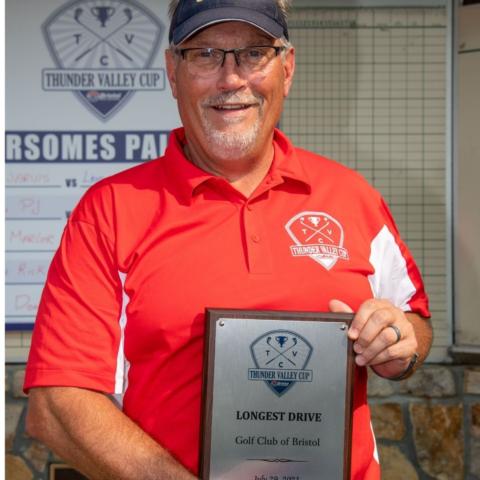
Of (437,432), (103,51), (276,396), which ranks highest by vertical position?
(103,51)

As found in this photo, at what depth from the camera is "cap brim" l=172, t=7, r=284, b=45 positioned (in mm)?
2117

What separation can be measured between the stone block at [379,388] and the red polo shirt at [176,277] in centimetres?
182

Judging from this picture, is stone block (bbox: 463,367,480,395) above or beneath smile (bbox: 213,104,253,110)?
beneath

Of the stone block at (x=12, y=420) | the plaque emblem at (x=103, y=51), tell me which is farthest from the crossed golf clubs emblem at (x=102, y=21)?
the stone block at (x=12, y=420)

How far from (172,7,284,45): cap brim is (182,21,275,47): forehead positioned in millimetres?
25

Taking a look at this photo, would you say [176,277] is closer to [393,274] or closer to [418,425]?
[393,274]

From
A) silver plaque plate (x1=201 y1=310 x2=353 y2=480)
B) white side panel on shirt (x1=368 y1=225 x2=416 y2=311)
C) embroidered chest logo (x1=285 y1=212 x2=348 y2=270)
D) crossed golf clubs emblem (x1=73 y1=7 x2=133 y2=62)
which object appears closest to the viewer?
silver plaque plate (x1=201 y1=310 x2=353 y2=480)

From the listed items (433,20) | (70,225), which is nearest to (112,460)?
(70,225)

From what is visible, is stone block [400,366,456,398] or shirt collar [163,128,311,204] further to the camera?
stone block [400,366,456,398]

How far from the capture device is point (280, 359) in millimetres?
1914

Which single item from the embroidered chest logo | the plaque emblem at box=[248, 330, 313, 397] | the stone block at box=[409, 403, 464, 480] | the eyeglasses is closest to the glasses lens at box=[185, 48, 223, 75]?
the eyeglasses

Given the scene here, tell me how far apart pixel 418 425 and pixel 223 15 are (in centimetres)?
234

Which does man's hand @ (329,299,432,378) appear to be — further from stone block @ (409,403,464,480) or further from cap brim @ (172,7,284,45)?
stone block @ (409,403,464,480)

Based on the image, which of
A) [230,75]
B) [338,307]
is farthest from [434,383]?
[230,75]
